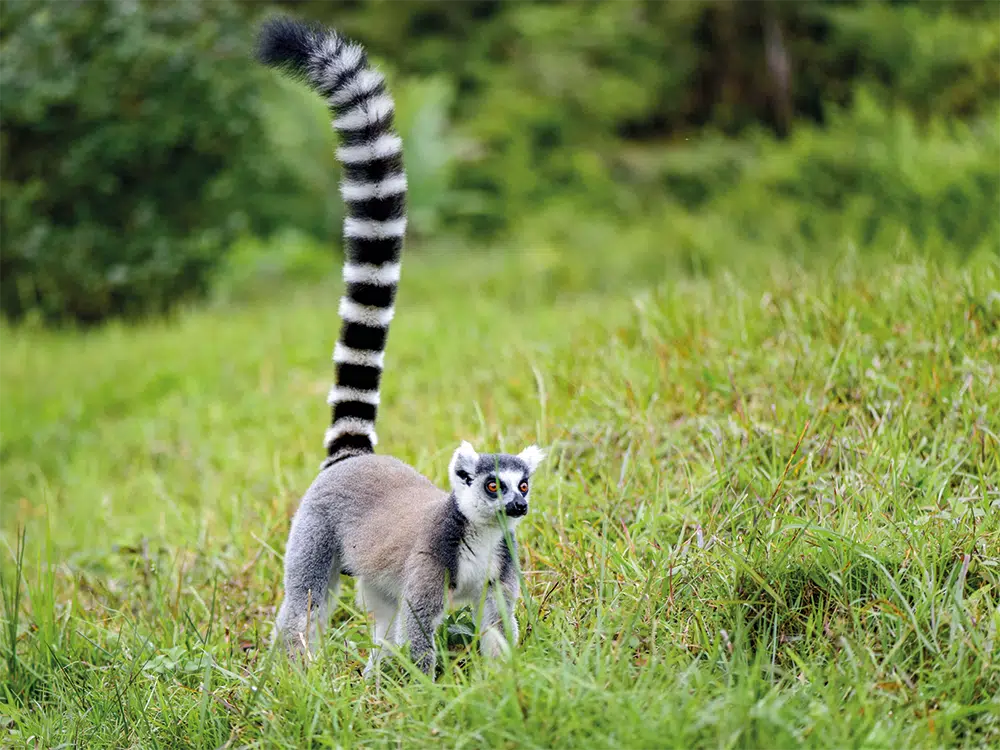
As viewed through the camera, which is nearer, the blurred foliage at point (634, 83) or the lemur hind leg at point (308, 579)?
the lemur hind leg at point (308, 579)

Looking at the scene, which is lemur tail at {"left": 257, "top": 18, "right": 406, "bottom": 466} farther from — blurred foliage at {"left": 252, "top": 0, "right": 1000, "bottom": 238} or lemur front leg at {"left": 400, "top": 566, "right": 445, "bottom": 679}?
blurred foliage at {"left": 252, "top": 0, "right": 1000, "bottom": 238}

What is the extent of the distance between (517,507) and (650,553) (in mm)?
688

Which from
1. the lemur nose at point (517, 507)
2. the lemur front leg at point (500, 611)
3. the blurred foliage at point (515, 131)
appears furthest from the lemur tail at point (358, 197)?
the blurred foliage at point (515, 131)

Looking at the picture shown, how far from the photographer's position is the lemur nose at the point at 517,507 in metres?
2.38

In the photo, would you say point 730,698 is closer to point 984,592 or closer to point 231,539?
point 984,592

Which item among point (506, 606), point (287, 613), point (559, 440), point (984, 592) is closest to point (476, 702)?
point (506, 606)

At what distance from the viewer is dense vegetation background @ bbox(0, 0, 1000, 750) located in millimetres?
2445

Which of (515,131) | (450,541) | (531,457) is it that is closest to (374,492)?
(450,541)

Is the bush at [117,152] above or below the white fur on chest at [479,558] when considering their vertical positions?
above

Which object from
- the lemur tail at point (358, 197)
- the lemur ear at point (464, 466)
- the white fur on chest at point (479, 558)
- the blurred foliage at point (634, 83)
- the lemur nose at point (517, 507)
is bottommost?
the white fur on chest at point (479, 558)

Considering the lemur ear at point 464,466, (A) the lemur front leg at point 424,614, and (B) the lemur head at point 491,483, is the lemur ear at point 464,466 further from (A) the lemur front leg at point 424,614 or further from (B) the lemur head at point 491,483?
(A) the lemur front leg at point 424,614

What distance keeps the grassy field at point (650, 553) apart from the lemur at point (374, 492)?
122mm

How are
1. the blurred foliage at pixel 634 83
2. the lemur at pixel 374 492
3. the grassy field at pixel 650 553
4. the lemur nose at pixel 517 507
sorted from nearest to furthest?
the grassy field at pixel 650 553, the lemur nose at pixel 517 507, the lemur at pixel 374 492, the blurred foliage at pixel 634 83

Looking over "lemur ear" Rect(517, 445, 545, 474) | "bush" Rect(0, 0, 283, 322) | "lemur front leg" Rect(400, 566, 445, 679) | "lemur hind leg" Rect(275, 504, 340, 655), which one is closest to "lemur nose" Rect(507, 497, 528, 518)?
"lemur ear" Rect(517, 445, 545, 474)
